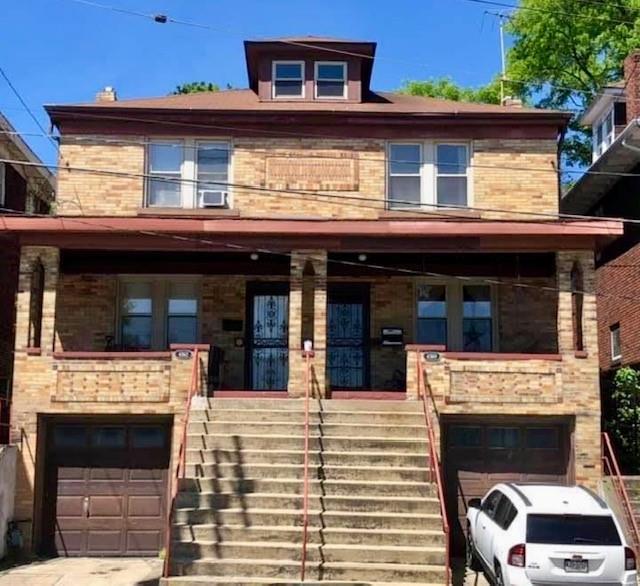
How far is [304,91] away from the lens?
63.8ft

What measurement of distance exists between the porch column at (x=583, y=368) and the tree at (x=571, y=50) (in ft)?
52.3

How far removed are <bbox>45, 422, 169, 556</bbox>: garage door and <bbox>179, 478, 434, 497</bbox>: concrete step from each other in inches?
92.3

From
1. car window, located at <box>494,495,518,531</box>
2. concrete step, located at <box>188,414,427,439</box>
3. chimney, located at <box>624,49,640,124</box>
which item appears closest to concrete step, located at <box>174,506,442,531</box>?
car window, located at <box>494,495,518,531</box>

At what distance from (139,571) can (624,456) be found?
9.01 m

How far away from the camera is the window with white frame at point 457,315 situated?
18.5 m

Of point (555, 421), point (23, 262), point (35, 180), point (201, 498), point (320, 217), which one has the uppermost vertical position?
point (35, 180)

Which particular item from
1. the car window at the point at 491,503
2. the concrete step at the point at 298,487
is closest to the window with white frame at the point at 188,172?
the concrete step at the point at 298,487

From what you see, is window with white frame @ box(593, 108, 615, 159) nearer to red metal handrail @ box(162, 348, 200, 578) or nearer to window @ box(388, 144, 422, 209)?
window @ box(388, 144, 422, 209)

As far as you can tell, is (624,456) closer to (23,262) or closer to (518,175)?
(518,175)

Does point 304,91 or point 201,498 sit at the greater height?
point 304,91

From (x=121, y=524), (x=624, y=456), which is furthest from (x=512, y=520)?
(x=121, y=524)

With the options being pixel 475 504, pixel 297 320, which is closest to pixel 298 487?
pixel 475 504

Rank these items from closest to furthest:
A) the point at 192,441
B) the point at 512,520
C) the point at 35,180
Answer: the point at 512,520, the point at 192,441, the point at 35,180

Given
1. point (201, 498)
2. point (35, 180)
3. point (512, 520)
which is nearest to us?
point (512, 520)
